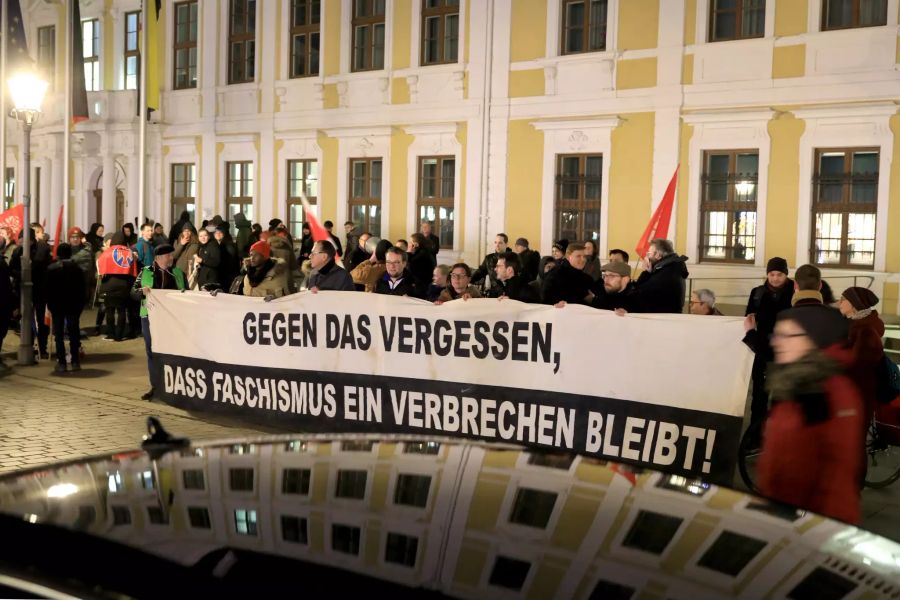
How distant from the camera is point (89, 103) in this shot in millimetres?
27891

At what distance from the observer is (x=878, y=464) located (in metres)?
9.06

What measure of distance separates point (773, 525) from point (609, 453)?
523 centimetres

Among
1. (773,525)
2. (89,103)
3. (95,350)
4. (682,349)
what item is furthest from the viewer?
(89,103)

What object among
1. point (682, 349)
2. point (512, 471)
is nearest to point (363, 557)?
point (512, 471)

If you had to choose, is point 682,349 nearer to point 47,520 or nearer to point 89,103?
point 47,520

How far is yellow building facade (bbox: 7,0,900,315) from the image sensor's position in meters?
17.2

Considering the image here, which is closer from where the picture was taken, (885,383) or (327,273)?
(885,383)

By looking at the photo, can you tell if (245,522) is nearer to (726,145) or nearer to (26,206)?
(26,206)

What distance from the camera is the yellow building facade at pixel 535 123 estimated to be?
1719 centimetres

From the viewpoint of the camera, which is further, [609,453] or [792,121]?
[792,121]

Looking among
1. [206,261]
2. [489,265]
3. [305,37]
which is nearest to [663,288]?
[489,265]

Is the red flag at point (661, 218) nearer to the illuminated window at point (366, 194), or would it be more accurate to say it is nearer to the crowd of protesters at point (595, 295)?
the crowd of protesters at point (595, 295)

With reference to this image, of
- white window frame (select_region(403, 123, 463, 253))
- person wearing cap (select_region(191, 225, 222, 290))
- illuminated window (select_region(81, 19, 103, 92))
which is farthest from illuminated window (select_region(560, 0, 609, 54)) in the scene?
illuminated window (select_region(81, 19, 103, 92))

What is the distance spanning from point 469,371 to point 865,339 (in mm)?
2970
